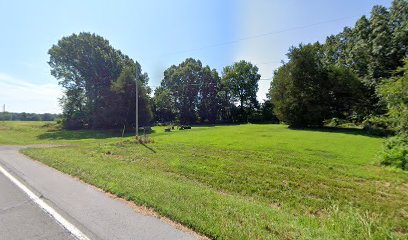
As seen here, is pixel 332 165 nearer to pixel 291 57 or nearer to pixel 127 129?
pixel 291 57

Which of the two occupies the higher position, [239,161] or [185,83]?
[185,83]

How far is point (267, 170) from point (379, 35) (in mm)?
34465

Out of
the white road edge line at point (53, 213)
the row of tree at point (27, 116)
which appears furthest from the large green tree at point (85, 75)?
the row of tree at point (27, 116)

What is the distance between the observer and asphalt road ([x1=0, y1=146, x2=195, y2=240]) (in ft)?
12.8

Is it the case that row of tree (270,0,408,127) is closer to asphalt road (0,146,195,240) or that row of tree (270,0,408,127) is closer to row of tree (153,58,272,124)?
asphalt road (0,146,195,240)

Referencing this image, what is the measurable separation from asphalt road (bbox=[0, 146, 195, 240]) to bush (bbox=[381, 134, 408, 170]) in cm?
1060

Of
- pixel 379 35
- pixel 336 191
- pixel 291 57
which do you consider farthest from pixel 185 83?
pixel 336 191

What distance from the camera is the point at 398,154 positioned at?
34.3 ft

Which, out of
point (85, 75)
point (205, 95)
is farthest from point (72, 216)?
point (205, 95)

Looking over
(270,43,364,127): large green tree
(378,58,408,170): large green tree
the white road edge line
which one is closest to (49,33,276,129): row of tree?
(270,43,364,127): large green tree

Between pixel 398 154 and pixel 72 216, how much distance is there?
1251cm

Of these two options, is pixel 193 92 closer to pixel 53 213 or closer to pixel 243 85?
pixel 243 85

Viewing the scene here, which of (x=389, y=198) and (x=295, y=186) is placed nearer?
(x=389, y=198)

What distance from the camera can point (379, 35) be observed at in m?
32.5
